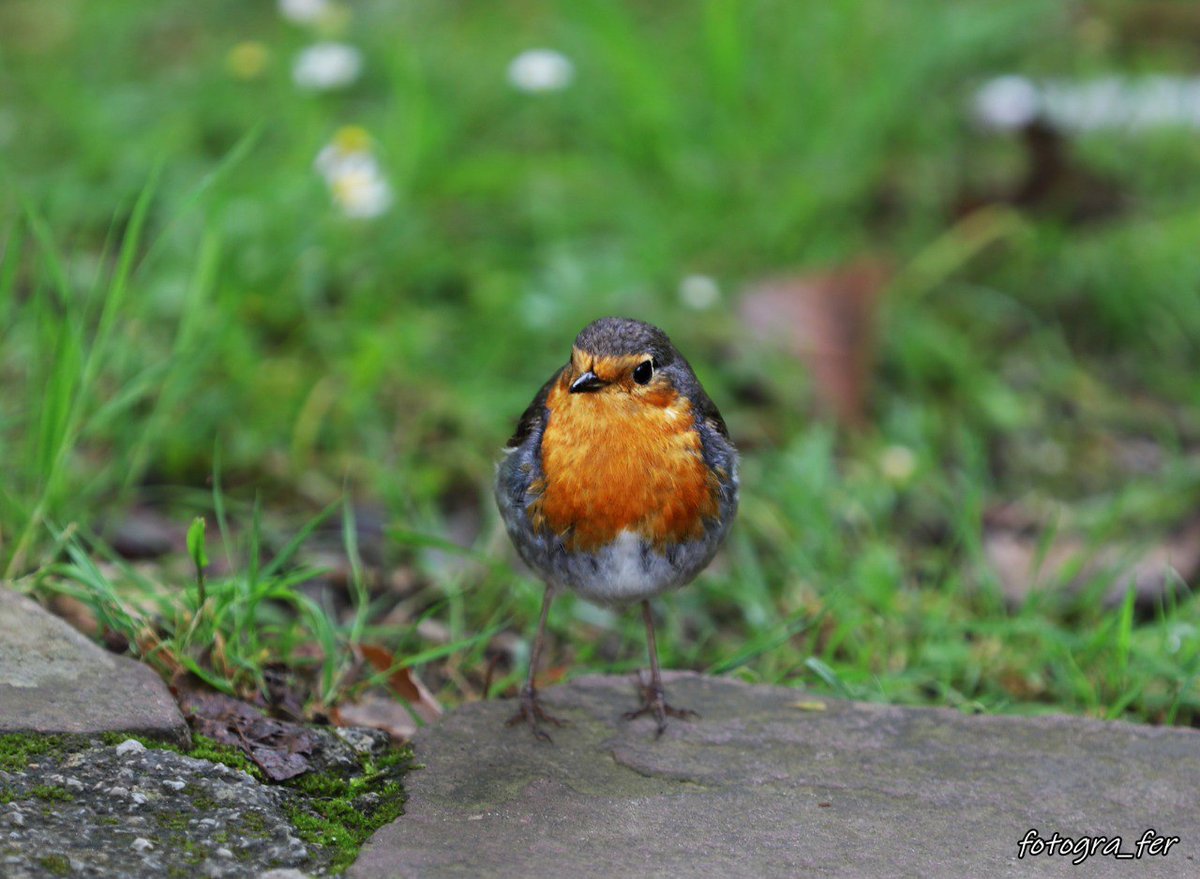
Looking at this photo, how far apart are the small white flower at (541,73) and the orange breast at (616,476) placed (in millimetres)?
3154

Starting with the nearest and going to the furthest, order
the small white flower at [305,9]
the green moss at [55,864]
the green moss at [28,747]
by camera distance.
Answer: the green moss at [55,864], the green moss at [28,747], the small white flower at [305,9]

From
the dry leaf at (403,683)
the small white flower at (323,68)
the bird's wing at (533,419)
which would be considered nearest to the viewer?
the bird's wing at (533,419)

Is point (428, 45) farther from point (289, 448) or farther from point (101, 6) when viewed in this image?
point (289, 448)

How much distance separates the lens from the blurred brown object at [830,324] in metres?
5.43

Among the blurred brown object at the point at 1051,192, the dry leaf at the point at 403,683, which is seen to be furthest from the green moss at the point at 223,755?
the blurred brown object at the point at 1051,192

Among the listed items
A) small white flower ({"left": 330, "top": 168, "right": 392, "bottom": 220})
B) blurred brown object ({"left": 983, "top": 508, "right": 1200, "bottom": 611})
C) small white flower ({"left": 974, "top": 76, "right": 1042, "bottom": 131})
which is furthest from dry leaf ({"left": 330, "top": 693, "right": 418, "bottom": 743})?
small white flower ({"left": 974, "top": 76, "right": 1042, "bottom": 131})

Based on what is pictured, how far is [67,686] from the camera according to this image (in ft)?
9.36

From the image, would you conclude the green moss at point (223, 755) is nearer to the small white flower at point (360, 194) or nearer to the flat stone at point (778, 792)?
the flat stone at point (778, 792)

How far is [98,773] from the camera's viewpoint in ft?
8.46

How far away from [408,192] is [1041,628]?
3038mm

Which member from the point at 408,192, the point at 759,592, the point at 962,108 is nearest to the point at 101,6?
the point at 408,192

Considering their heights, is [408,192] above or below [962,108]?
below

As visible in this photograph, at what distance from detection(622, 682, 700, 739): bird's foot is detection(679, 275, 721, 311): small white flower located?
239cm

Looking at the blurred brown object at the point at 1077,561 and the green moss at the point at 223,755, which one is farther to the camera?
the blurred brown object at the point at 1077,561
